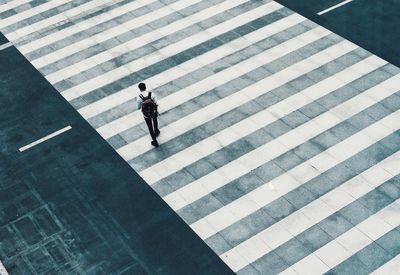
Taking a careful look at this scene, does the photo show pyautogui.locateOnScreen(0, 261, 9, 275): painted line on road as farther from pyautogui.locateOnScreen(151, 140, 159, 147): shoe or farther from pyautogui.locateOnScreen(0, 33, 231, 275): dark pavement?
pyautogui.locateOnScreen(151, 140, 159, 147): shoe

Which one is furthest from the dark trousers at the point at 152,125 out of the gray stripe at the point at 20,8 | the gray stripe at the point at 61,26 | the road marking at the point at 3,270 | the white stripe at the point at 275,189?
the gray stripe at the point at 20,8

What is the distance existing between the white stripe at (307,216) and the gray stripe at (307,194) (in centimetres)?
12

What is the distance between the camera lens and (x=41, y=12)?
70.2 ft

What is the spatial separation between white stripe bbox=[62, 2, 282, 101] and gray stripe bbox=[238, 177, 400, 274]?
317 inches

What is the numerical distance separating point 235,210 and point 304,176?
6.87ft

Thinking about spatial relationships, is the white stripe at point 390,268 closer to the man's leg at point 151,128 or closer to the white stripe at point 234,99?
the white stripe at point 234,99

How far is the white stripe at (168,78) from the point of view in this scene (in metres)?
16.7

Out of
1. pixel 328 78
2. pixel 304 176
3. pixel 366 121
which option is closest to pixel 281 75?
pixel 328 78

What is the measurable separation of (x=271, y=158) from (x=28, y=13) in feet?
37.8

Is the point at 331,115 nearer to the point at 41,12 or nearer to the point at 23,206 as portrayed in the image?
the point at 23,206

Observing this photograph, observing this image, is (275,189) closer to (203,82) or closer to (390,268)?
(390,268)

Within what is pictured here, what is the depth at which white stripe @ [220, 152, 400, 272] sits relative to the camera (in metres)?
13.3

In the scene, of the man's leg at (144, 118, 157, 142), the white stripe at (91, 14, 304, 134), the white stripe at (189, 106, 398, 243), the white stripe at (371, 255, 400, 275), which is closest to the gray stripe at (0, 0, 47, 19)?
the white stripe at (91, 14, 304, 134)

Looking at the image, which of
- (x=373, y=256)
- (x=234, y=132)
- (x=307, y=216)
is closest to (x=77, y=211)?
(x=234, y=132)
